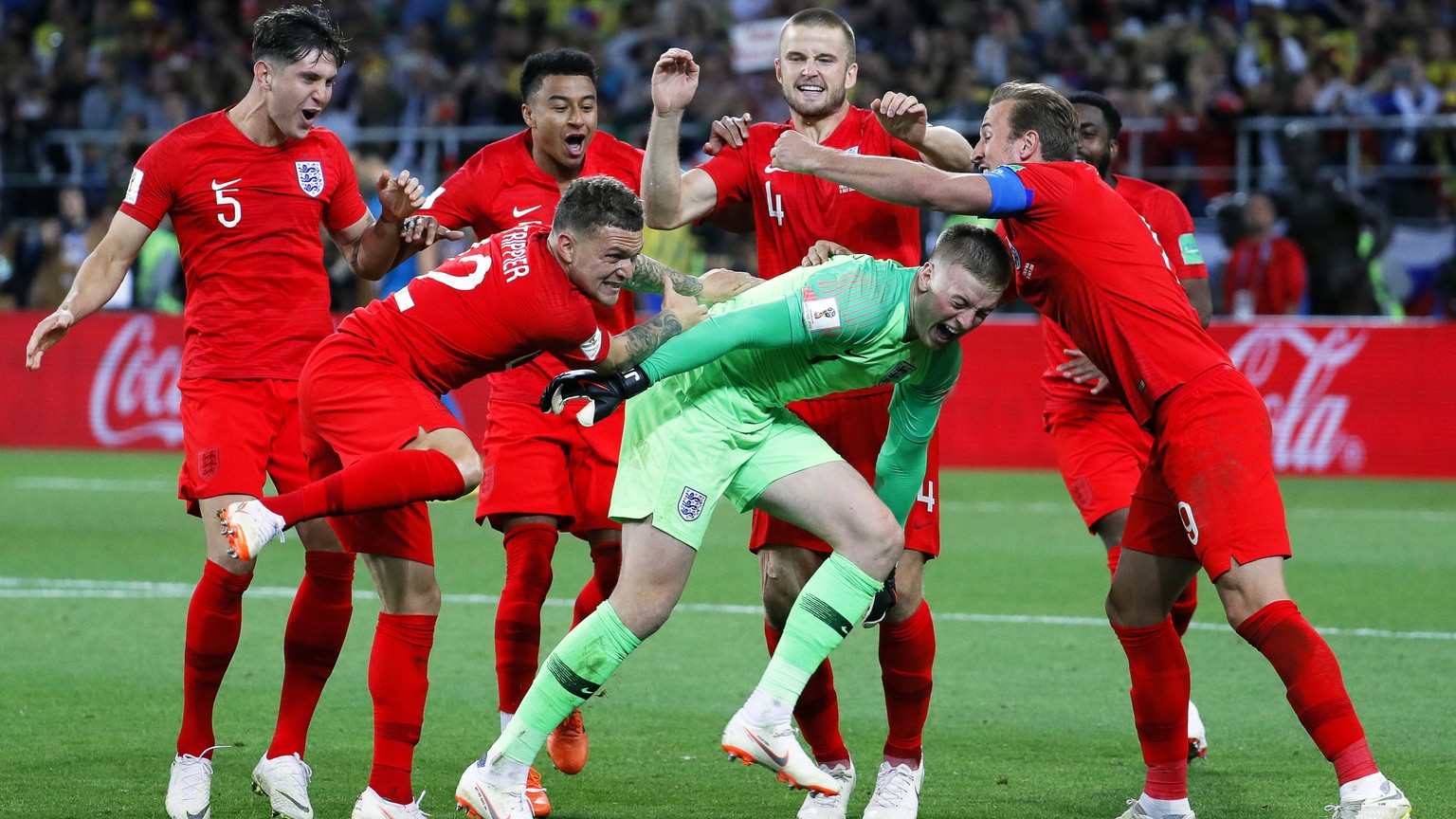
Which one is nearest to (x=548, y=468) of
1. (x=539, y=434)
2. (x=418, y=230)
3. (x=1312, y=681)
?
(x=539, y=434)

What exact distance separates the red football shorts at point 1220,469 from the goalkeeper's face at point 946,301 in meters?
0.65

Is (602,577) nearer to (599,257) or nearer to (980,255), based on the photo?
(599,257)

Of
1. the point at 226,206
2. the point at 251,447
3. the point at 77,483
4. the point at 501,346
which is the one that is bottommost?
the point at 77,483

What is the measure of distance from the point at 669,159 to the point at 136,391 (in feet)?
44.6

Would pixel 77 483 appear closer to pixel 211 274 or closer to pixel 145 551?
pixel 145 551

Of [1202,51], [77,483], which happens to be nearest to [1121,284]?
[77,483]

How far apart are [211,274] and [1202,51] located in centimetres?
1451

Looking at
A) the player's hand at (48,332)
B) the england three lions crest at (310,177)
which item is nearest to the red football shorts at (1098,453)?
the england three lions crest at (310,177)

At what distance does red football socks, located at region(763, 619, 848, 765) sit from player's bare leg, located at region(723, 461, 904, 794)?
709 mm

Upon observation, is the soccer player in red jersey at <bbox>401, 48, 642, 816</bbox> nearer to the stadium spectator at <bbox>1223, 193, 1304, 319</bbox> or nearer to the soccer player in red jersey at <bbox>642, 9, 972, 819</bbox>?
the soccer player in red jersey at <bbox>642, 9, 972, 819</bbox>

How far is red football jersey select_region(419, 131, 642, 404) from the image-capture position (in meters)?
6.82

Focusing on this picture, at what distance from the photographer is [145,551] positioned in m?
11.9

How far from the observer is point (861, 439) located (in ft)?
20.2

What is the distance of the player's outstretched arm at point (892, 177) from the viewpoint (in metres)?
5.00
